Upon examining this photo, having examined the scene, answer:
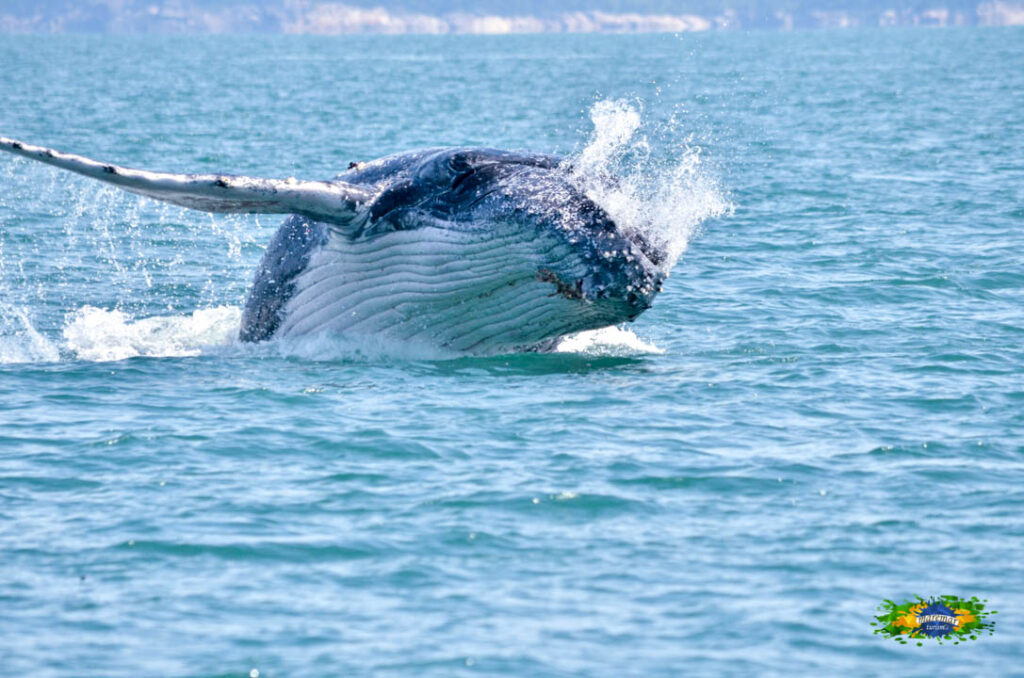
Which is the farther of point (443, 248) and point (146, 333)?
point (146, 333)

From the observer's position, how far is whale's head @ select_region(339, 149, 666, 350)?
14484 mm

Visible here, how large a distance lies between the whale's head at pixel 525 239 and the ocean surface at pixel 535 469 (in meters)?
0.61

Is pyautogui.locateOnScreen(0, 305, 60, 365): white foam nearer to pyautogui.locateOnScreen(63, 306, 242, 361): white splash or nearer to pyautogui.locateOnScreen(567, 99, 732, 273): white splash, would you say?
pyautogui.locateOnScreen(63, 306, 242, 361): white splash

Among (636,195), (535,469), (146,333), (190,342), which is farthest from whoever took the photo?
(146,333)

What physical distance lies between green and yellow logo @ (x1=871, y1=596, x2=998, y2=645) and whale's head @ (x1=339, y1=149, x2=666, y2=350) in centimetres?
465

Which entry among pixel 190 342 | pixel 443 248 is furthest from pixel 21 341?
pixel 443 248

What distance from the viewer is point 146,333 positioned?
19.6 m

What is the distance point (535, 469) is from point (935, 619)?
4095 millimetres

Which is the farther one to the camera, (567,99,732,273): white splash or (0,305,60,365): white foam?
(0,305,60,365): white foam

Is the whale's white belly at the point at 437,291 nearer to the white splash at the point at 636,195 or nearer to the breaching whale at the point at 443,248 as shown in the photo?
the breaching whale at the point at 443,248

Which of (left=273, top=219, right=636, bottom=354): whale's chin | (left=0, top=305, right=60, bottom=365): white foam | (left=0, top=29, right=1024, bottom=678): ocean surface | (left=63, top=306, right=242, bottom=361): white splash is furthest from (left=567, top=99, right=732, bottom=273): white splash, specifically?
(left=0, top=305, right=60, bottom=365): white foam

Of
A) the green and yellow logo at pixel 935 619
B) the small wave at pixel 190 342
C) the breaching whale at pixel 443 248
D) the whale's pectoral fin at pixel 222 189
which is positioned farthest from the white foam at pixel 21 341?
the green and yellow logo at pixel 935 619

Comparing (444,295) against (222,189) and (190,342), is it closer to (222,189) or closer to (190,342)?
(222,189)

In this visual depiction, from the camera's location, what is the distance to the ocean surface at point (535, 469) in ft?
33.7
